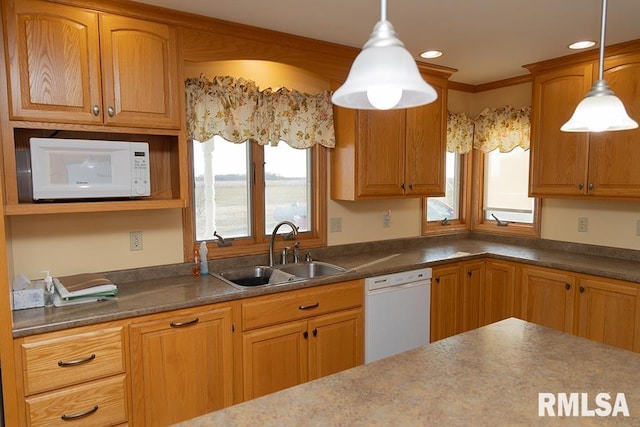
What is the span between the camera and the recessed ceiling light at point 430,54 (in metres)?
2.99

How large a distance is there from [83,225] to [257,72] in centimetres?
144

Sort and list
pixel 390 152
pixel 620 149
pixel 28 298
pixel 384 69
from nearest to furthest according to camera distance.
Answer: pixel 384 69 < pixel 28 298 < pixel 620 149 < pixel 390 152

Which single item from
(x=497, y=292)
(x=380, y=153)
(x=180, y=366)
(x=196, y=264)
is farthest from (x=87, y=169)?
(x=497, y=292)

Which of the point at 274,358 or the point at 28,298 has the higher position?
the point at 28,298

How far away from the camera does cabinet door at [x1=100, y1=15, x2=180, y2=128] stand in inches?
82.9

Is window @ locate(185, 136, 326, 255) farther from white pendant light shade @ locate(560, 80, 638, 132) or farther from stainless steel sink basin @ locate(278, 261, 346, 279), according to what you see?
white pendant light shade @ locate(560, 80, 638, 132)

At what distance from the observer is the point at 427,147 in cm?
334

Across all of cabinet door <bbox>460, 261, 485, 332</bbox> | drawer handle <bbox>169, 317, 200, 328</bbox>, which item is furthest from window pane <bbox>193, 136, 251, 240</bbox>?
cabinet door <bbox>460, 261, 485, 332</bbox>

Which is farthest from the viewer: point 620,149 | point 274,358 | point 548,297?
point 548,297

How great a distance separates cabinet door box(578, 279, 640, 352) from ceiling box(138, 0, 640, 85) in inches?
62.2

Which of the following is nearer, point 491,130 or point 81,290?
point 81,290

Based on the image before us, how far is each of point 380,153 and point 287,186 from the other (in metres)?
0.72

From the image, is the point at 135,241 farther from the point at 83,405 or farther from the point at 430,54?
the point at 430,54

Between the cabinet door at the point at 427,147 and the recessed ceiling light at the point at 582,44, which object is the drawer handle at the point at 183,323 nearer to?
the cabinet door at the point at 427,147
